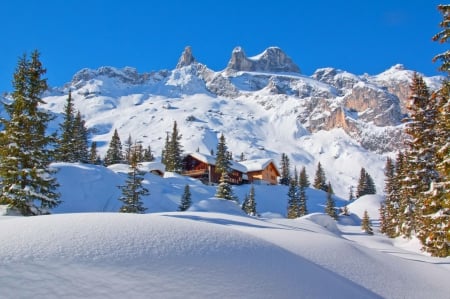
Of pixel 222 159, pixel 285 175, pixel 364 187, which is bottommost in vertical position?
pixel 364 187

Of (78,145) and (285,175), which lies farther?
(285,175)

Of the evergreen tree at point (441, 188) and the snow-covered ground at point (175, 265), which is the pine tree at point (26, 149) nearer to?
the snow-covered ground at point (175, 265)

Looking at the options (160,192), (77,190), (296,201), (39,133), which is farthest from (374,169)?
(39,133)

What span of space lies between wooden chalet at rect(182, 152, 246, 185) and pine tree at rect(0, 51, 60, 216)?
48.6m

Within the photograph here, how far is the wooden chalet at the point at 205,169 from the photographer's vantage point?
2803 inches

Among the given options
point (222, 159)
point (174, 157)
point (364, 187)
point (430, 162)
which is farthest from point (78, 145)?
point (364, 187)

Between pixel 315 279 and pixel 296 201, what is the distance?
185 feet

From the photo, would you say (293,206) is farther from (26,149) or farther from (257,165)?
(26,149)

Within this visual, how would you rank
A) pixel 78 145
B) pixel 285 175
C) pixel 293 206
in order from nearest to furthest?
pixel 78 145 → pixel 293 206 → pixel 285 175

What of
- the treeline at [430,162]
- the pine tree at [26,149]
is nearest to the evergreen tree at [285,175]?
the treeline at [430,162]

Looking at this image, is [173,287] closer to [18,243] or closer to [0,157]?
[18,243]

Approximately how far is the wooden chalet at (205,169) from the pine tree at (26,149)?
48.6 metres

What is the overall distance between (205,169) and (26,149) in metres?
53.2

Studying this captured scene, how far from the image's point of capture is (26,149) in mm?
19078
